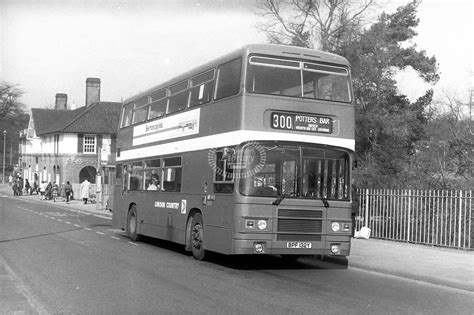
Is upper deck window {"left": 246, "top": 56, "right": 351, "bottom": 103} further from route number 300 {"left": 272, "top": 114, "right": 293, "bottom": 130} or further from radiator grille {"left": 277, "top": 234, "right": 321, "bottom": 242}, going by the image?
radiator grille {"left": 277, "top": 234, "right": 321, "bottom": 242}

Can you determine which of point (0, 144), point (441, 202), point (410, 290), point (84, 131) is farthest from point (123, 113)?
point (0, 144)

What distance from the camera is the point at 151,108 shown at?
16297 millimetres

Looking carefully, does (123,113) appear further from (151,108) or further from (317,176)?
(317,176)

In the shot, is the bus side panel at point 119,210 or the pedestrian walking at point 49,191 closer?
the bus side panel at point 119,210

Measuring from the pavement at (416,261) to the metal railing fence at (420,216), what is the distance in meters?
0.39

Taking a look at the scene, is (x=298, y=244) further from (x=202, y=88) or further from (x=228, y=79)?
(x=202, y=88)

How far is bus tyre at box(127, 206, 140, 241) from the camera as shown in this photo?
17.3m

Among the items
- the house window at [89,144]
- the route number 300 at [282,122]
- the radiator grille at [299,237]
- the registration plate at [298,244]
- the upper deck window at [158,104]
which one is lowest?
the registration plate at [298,244]

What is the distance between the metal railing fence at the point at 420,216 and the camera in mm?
15508

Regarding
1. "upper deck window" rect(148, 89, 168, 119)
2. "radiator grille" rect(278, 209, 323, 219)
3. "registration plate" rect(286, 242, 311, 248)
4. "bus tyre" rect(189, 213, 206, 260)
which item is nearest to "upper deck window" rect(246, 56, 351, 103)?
"radiator grille" rect(278, 209, 323, 219)

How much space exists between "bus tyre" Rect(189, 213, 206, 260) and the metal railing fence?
7067mm

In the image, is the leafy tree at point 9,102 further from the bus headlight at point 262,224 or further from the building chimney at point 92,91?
the bus headlight at point 262,224

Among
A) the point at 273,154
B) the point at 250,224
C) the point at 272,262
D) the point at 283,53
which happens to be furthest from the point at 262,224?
the point at 283,53

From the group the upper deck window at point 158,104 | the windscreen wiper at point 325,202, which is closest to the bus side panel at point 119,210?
the upper deck window at point 158,104
